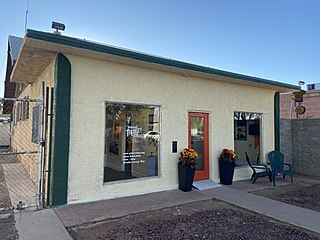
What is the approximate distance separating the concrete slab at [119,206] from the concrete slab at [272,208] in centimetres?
59

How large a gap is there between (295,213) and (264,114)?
4920 millimetres

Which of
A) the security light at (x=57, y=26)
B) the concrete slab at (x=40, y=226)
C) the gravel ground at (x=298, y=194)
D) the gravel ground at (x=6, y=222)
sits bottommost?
the gravel ground at (x=298, y=194)

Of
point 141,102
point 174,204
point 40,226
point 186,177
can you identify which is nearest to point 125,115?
point 141,102

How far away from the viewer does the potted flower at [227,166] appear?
24.3 feet

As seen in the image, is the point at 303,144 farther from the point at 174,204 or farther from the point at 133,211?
the point at 133,211

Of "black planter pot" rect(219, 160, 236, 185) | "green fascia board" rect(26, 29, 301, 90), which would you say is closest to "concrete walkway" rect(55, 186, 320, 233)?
"black planter pot" rect(219, 160, 236, 185)

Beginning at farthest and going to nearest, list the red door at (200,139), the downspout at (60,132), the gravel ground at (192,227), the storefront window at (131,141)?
the red door at (200,139) < the storefront window at (131,141) < the downspout at (60,132) < the gravel ground at (192,227)

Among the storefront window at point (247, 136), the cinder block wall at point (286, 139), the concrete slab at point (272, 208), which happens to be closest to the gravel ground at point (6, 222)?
the concrete slab at point (272, 208)

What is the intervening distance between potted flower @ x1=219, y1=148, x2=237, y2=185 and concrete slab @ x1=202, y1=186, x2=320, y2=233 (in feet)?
2.35

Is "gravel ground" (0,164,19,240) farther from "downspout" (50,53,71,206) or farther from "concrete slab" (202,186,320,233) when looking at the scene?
"concrete slab" (202,186,320,233)

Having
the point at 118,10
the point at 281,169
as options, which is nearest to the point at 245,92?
the point at 281,169

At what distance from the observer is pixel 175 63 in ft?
20.1

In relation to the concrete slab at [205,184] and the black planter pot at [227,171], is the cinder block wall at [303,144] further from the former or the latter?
the concrete slab at [205,184]

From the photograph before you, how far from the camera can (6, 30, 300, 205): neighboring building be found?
16.7ft
